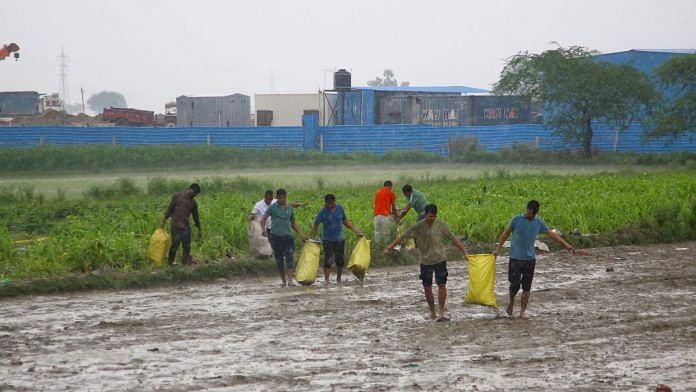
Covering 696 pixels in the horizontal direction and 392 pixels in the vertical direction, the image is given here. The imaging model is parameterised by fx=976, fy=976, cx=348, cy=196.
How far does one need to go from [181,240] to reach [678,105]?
31890 mm

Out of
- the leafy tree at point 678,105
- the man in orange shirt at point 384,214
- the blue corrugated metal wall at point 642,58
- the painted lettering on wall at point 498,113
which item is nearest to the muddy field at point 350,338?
the man in orange shirt at point 384,214

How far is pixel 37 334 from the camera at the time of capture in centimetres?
1188

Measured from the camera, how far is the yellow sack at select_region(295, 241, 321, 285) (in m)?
15.8

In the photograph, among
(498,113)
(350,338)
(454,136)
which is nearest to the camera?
(350,338)

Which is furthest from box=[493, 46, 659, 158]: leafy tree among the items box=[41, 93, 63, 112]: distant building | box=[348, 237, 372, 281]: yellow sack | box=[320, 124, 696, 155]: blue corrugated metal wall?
box=[41, 93, 63, 112]: distant building

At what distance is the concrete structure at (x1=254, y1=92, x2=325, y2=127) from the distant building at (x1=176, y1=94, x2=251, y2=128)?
5.10 ft

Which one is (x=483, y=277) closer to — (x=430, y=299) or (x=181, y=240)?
(x=430, y=299)

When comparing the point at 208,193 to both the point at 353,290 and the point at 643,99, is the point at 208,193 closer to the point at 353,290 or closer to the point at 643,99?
the point at 353,290

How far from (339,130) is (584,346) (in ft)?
119

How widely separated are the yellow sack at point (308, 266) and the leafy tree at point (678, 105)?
3042cm

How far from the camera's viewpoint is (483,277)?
12953mm

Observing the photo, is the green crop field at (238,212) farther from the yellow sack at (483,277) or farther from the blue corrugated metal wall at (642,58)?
the blue corrugated metal wall at (642,58)

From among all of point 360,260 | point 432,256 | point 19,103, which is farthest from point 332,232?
point 19,103

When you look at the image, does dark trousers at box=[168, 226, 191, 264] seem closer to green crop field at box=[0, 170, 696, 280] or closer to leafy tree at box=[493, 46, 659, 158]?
green crop field at box=[0, 170, 696, 280]
